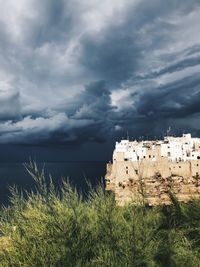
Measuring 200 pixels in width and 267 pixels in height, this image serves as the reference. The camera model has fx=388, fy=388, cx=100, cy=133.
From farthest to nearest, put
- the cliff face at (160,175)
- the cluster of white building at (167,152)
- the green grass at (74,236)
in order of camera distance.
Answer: the cluster of white building at (167,152), the cliff face at (160,175), the green grass at (74,236)

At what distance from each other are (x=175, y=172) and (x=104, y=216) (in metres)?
39.1

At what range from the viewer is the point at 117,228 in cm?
914

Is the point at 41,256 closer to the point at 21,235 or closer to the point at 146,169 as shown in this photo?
the point at 21,235

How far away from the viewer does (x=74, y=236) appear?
861 centimetres

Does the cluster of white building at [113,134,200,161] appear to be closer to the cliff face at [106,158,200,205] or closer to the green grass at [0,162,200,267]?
the cliff face at [106,158,200,205]

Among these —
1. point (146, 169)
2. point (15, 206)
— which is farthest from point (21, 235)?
point (146, 169)

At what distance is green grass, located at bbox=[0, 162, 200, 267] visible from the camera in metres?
8.07

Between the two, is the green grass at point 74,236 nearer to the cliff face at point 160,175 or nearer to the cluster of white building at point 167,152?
the cliff face at point 160,175

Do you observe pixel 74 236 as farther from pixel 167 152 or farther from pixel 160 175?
pixel 167 152

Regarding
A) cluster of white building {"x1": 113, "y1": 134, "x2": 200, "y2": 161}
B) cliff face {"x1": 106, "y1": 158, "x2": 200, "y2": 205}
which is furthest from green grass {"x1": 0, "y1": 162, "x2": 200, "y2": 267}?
cluster of white building {"x1": 113, "y1": 134, "x2": 200, "y2": 161}

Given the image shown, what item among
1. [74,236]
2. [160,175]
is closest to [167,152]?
[160,175]

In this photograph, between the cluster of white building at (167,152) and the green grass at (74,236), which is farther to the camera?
the cluster of white building at (167,152)

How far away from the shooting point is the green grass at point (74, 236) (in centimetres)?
807

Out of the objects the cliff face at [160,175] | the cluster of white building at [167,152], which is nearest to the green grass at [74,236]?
the cliff face at [160,175]
